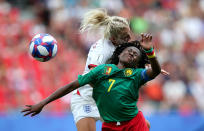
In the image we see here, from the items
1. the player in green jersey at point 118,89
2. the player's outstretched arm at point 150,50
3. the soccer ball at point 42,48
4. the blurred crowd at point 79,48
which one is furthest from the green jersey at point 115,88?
the blurred crowd at point 79,48

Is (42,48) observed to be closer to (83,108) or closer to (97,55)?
(97,55)

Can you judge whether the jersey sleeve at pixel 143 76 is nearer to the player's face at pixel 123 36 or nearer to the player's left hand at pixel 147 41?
the player's left hand at pixel 147 41

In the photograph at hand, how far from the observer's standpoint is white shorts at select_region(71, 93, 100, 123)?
227 inches

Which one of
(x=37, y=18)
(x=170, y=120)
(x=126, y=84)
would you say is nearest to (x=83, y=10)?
(x=37, y=18)

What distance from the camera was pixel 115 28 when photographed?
18.6 ft

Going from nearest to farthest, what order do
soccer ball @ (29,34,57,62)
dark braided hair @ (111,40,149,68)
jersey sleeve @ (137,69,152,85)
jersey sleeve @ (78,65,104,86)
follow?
jersey sleeve @ (137,69,152,85) < jersey sleeve @ (78,65,104,86) < dark braided hair @ (111,40,149,68) < soccer ball @ (29,34,57,62)

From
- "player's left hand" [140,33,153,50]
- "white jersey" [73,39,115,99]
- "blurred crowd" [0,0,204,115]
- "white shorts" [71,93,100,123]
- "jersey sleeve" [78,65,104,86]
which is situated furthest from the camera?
"blurred crowd" [0,0,204,115]

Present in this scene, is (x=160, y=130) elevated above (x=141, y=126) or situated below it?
below

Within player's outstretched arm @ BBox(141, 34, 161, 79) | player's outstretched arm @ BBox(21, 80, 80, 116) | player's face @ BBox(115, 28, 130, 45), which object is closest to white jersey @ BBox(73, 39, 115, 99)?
player's face @ BBox(115, 28, 130, 45)

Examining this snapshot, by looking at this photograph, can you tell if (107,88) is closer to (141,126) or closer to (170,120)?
(141,126)

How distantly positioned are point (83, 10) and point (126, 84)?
7.37 meters

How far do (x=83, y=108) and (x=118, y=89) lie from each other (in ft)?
2.91

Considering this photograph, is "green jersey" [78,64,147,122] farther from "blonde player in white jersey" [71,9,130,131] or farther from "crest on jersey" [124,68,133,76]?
"blonde player in white jersey" [71,9,130,131]

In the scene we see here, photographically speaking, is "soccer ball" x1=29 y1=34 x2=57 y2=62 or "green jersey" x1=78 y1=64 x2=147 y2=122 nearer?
"green jersey" x1=78 y1=64 x2=147 y2=122
